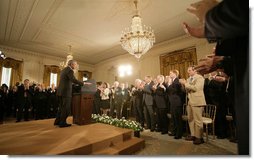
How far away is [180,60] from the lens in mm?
6641

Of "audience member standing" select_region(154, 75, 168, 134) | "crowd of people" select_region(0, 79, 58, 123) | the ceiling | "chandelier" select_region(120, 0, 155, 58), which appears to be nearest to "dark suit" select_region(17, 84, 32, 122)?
"crowd of people" select_region(0, 79, 58, 123)

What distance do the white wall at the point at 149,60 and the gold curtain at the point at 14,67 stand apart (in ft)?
15.7

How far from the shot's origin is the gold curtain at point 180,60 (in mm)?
6289

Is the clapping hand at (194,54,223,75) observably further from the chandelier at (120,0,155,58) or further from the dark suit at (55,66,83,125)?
the chandelier at (120,0,155,58)

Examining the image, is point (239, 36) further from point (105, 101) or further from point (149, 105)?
point (105, 101)

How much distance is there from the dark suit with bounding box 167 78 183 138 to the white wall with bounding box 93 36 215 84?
120 inches

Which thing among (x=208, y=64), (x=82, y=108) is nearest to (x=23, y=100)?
(x=82, y=108)

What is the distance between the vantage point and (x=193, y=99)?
3.07m

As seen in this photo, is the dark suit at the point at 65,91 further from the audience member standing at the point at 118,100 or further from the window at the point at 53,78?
the window at the point at 53,78

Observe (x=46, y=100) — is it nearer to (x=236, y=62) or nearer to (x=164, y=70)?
(x=164, y=70)

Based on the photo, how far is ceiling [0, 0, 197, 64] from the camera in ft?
14.2

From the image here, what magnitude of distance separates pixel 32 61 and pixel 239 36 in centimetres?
1002

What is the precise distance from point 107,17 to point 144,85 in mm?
2597

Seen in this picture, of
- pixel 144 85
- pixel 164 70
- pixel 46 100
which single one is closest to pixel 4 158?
pixel 144 85
